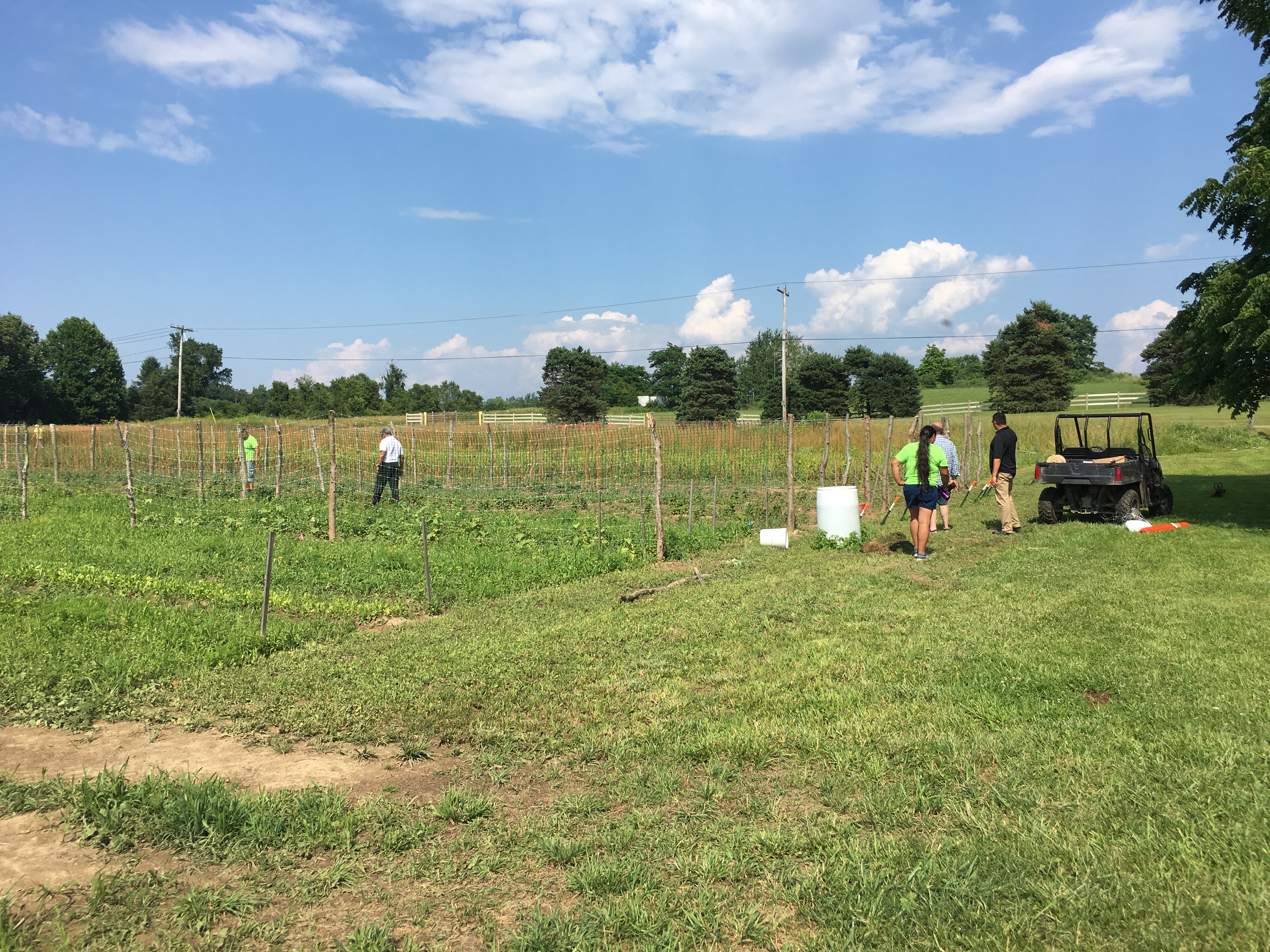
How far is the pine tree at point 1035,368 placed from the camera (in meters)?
49.4

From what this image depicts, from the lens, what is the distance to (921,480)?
9711mm

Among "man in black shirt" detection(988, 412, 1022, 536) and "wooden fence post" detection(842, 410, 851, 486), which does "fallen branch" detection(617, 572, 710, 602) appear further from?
"man in black shirt" detection(988, 412, 1022, 536)

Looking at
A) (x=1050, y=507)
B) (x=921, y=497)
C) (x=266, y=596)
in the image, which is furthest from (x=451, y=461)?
(x=1050, y=507)

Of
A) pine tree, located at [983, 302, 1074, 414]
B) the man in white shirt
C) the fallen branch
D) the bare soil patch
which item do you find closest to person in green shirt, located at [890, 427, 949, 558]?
the fallen branch

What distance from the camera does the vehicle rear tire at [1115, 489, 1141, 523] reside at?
11883 millimetres

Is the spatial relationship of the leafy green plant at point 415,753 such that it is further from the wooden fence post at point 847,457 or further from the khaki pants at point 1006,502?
the wooden fence post at point 847,457

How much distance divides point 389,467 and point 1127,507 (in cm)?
1323

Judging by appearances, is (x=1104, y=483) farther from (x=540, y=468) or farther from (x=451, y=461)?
(x=451, y=461)

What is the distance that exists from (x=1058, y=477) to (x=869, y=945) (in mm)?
11483

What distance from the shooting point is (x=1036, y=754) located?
389cm

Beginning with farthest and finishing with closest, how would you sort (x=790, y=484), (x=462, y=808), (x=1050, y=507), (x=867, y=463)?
1. (x=867, y=463)
2. (x=1050, y=507)
3. (x=790, y=484)
4. (x=462, y=808)

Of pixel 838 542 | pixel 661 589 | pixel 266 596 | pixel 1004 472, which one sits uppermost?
pixel 1004 472

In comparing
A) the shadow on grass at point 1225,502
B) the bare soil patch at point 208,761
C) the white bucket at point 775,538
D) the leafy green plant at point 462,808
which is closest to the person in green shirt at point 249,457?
the white bucket at point 775,538

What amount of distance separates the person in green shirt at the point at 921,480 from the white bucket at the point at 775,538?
1.95 meters
